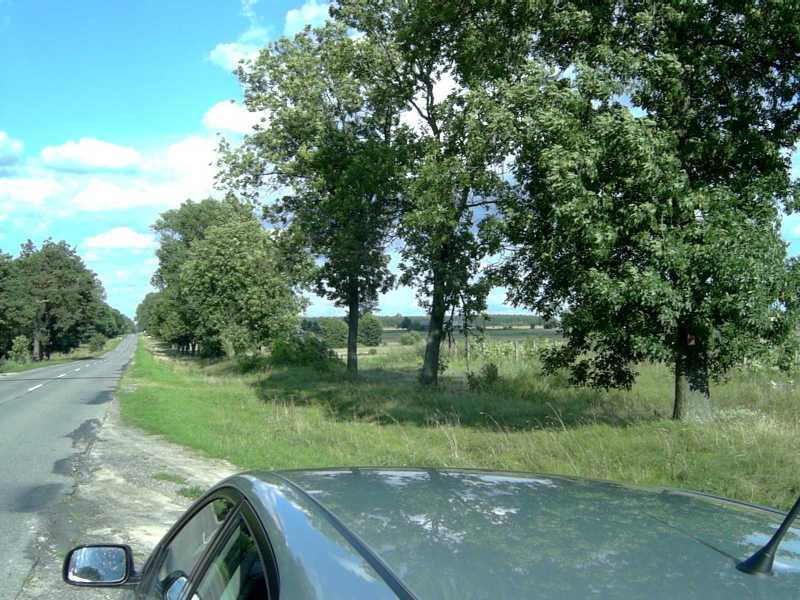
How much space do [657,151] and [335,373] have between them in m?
22.1

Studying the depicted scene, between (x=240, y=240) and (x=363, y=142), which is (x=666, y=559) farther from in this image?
(x=240, y=240)

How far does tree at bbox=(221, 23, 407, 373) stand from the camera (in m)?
20.5

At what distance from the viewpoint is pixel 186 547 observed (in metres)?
3.13

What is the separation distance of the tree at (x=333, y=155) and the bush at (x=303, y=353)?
19.0 feet

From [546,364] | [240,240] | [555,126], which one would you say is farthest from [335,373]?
[555,126]

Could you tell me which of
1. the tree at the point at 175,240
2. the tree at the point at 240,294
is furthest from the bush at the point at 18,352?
the tree at the point at 240,294

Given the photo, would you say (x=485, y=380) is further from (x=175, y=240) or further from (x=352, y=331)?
(x=175, y=240)

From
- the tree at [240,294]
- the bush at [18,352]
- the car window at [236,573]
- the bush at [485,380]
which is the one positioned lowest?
the bush at [18,352]

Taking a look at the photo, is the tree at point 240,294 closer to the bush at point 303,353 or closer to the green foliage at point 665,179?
the bush at point 303,353

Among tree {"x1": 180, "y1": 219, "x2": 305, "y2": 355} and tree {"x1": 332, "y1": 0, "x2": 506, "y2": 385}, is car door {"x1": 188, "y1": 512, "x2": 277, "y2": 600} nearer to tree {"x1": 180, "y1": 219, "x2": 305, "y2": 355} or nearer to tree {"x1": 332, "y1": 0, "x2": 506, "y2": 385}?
tree {"x1": 332, "y1": 0, "x2": 506, "y2": 385}

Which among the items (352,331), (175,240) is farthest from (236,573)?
(175,240)

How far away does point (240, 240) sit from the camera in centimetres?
4266

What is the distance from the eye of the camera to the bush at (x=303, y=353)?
3538 cm

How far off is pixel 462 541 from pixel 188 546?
1.64m
